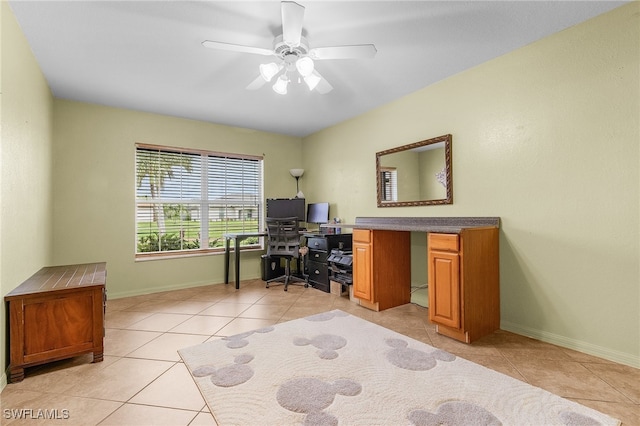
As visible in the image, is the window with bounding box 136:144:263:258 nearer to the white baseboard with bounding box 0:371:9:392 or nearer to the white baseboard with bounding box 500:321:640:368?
the white baseboard with bounding box 0:371:9:392

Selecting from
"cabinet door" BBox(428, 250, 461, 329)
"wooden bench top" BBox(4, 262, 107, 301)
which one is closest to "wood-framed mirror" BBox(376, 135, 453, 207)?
"cabinet door" BBox(428, 250, 461, 329)

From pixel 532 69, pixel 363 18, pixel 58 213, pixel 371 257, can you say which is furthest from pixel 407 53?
pixel 58 213

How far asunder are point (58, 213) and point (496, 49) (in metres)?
5.09

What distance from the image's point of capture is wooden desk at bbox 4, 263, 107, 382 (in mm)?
1980

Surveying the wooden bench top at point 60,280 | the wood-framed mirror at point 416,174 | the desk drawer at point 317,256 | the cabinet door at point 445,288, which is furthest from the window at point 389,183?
the wooden bench top at point 60,280

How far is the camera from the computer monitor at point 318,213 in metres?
4.89

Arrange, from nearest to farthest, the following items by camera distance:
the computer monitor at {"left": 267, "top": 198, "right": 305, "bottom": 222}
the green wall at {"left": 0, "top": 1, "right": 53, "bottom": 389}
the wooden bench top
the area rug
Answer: the area rug < the green wall at {"left": 0, "top": 1, "right": 53, "bottom": 389} < the wooden bench top < the computer monitor at {"left": 267, "top": 198, "right": 305, "bottom": 222}

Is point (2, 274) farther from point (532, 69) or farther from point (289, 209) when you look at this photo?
point (532, 69)

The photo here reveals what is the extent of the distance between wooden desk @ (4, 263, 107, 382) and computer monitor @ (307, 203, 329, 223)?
316 centimetres

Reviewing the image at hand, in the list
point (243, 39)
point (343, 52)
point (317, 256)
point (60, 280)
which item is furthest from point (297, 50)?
point (317, 256)

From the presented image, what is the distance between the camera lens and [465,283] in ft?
8.20

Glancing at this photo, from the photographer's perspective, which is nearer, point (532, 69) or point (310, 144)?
point (532, 69)

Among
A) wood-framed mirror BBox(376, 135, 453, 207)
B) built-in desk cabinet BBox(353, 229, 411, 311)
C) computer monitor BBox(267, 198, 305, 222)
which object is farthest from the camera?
computer monitor BBox(267, 198, 305, 222)

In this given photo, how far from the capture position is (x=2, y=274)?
6.40ft
